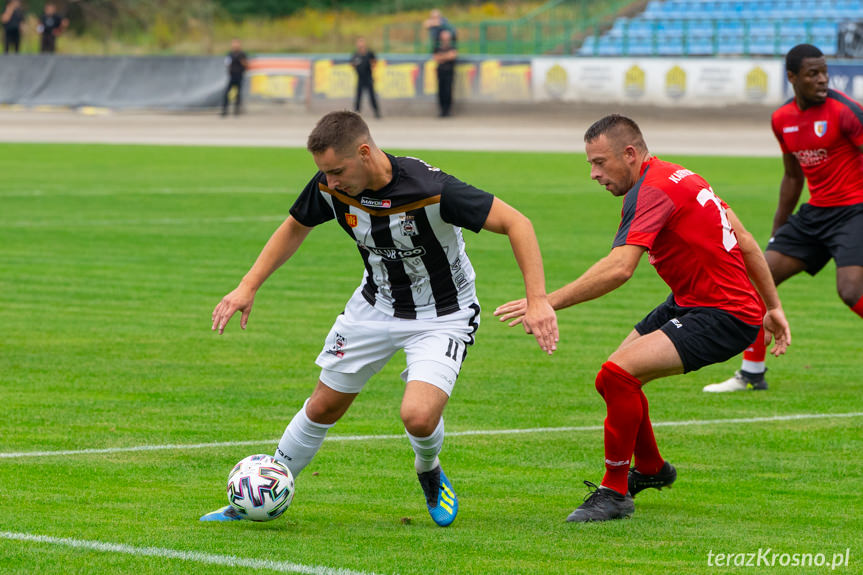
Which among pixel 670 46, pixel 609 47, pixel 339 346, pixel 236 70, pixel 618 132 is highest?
pixel 618 132

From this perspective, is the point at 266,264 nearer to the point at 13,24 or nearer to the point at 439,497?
the point at 439,497

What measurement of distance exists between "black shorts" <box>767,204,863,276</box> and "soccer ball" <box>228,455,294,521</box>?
5182 mm

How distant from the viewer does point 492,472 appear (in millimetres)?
7680

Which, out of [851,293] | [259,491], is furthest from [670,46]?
[259,491]

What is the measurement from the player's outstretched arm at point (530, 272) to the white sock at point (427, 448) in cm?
69

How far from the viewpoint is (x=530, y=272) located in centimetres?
622

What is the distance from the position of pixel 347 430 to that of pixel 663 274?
2.65 m

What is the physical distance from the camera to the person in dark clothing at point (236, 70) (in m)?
42.8

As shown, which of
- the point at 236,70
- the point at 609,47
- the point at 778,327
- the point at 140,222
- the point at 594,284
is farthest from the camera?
the point at 609,47

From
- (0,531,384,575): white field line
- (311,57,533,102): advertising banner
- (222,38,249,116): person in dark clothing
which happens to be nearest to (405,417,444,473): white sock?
(0,531,384,575): white field line

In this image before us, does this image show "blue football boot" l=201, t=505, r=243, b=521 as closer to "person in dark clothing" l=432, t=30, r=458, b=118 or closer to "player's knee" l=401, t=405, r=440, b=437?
"player's knee" l=401, t=405, r=440, b=437

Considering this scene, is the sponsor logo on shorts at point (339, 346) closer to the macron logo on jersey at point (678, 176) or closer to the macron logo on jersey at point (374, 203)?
the macron logo on jersey at point (374, 203)

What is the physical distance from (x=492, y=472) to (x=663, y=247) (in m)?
1.73

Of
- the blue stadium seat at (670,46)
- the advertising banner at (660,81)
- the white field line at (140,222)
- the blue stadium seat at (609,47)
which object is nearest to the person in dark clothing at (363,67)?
the advertising banner at (660,81)
